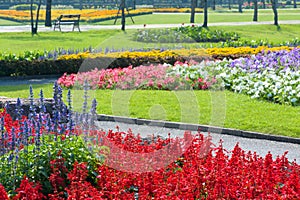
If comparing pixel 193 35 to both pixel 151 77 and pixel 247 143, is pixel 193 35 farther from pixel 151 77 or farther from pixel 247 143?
pixel 247 143

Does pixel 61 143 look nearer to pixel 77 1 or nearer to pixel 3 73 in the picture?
pixel 3 73

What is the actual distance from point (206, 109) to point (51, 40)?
1740cm

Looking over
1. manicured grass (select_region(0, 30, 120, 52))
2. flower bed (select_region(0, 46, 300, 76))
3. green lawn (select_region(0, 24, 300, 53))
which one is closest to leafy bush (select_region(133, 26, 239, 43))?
green lawn (select_region(0, 24, 300, 53))

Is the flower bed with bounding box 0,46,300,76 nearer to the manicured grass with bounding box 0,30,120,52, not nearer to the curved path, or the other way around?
the curved path

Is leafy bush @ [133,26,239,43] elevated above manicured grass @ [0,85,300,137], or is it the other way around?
leafy bush @ [133,26,239,43]

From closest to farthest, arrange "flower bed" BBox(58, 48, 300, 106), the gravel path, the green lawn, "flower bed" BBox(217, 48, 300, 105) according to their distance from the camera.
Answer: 1. the gravel path
2. "flower bed" BBox(217, 48, 300, 105)
3. "flower bed" BBox(58, 48, 300, 106)
4. the green lawn

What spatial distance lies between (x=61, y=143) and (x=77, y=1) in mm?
65013

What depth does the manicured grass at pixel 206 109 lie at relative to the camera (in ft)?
34.5

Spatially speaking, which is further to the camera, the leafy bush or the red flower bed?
the leafy bush

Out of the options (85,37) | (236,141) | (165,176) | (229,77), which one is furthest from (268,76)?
(85,37)

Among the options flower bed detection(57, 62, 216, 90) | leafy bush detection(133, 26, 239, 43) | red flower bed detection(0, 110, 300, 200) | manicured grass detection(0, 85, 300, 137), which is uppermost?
leafy bush detection(133, 26, 239, 43)

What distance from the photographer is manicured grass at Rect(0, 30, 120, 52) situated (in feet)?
85.8

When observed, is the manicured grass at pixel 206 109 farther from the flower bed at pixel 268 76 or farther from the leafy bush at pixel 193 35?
the leafy bush at pixel 193 35

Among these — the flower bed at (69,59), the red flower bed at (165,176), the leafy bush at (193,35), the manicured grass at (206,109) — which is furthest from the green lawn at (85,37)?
the red flower bed at (165,176)
